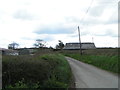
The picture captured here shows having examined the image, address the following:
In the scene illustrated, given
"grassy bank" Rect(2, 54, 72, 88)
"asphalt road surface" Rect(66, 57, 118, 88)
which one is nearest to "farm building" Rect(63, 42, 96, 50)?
"asphalt road surface" Rect(66, 57, 118, 88)

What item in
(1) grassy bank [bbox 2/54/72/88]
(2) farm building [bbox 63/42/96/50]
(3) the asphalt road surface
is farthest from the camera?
(2) farm building [bbox 63/42/96/50]

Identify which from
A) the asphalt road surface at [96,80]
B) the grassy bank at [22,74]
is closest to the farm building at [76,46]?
the asphalt road surface at [96,80]

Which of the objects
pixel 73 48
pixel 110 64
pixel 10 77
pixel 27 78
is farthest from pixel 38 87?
pixel 73 48

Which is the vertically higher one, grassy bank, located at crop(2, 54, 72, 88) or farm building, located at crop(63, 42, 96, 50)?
farm building, located at crop(63, 42, 96, 50)

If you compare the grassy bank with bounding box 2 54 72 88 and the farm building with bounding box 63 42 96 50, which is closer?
the grassy bank with bounding box 2 54 72 88

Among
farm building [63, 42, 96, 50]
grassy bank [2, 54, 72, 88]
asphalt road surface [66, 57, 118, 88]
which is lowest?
asphalt road surface [66, 57, 118, 88]

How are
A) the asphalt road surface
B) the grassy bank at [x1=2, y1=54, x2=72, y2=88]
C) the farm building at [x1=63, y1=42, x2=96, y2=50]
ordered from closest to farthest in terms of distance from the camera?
the grassy bank at [x1=2, y1=54, x2=72, y2=88]
the asphalt road surface
the farm building at [x1=63, y1=42, x2=96, y2=50]

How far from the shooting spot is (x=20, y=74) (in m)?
9.85

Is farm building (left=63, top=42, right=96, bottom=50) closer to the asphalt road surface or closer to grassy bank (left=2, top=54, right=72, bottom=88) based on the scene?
the asphalt road surface

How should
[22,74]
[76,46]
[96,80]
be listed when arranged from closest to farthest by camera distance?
[22,74] → [96,80] → [76,46]

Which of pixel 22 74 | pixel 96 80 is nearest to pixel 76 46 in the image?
pixel 96 80

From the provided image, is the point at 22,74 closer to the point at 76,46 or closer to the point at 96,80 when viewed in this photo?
the point at 96,80

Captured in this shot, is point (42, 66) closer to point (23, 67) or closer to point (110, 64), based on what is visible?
point (23, 67)

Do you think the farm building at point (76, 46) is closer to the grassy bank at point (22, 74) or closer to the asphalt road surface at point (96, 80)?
the asphalt road surface at point (96, 80)
